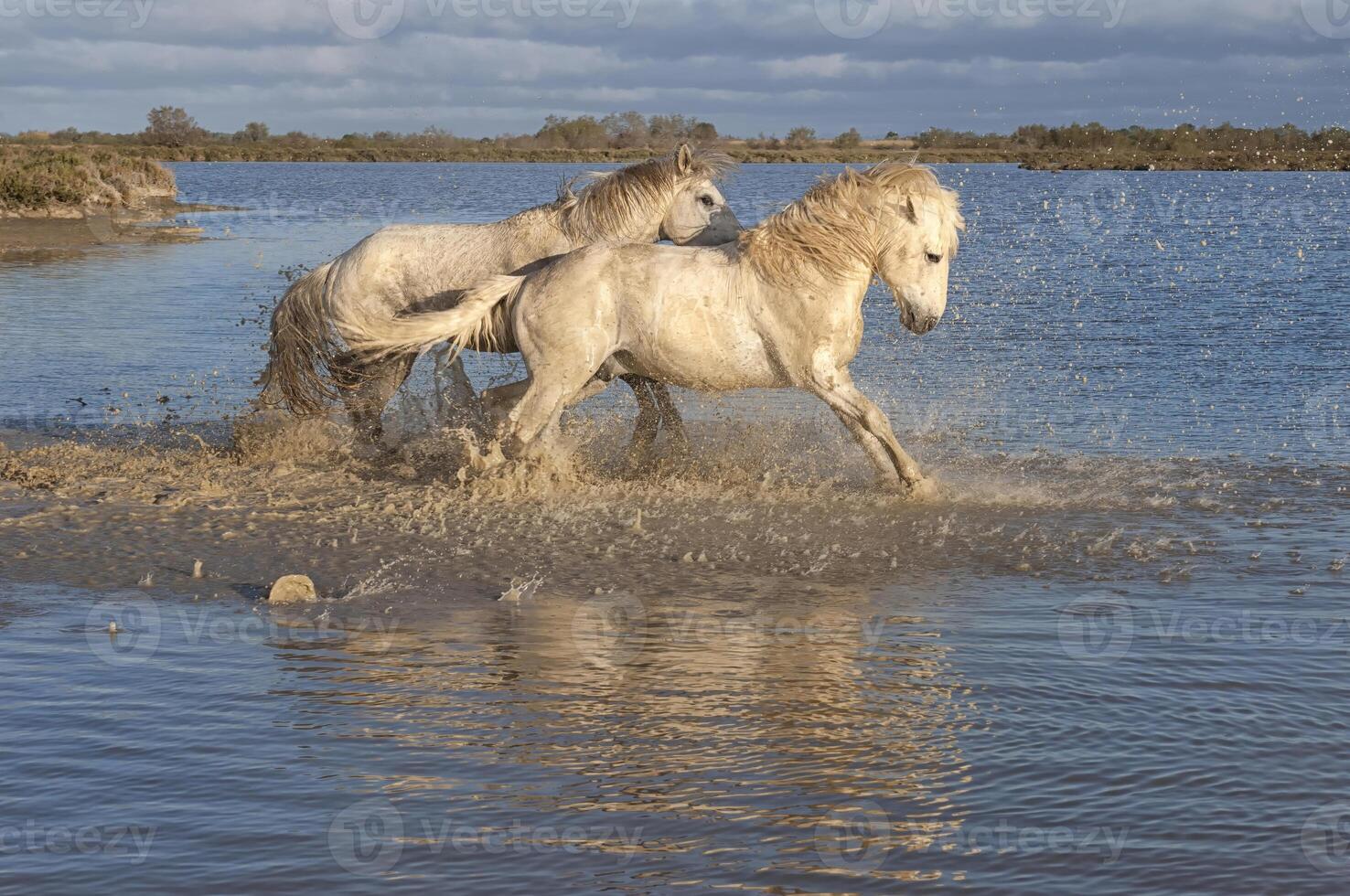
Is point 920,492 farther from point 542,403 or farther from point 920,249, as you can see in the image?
point 542,403

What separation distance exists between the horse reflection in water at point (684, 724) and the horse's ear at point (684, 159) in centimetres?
323

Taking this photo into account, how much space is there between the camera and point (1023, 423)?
1179 cm

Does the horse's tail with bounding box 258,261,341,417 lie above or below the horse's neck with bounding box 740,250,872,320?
below

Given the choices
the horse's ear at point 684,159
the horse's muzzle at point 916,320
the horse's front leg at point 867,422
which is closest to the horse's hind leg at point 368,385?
the horse's ear at point 684,159

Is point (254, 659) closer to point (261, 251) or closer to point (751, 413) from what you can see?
point (751, 413)

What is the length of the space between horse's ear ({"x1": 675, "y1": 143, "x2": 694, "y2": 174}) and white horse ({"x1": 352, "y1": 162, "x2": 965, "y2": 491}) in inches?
30.3

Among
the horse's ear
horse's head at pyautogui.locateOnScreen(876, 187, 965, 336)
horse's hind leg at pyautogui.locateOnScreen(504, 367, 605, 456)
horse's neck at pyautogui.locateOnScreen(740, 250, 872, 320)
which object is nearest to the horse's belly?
horse's neck at pyautogui.locateOnScreen(740, 250, 872, 320)

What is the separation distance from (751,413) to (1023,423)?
7.09 ft

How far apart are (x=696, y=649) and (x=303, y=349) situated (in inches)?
180

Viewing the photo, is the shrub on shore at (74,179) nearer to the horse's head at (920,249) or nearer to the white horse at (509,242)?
the white horse at (509,242)

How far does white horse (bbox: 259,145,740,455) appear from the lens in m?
9.25

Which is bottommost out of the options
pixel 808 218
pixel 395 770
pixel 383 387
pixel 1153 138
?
pixel 395 770

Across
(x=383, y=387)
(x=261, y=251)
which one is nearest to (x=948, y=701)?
(x=383, y=387)

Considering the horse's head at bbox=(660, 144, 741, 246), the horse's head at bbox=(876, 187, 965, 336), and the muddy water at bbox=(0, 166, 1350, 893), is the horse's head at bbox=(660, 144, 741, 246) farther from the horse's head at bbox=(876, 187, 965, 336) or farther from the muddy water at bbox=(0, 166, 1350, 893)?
the muddy water at bbox=(0, 166, 1350, 893)
